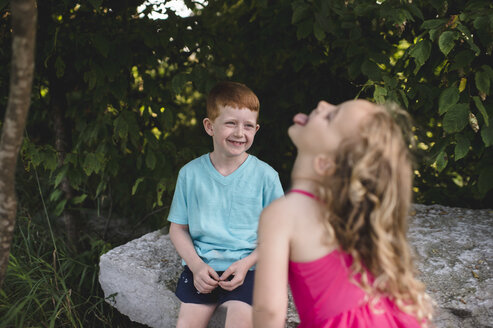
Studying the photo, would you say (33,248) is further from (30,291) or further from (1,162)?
(1,162)

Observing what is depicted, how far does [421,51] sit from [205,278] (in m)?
1.38

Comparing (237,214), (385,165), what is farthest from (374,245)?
(237,214)

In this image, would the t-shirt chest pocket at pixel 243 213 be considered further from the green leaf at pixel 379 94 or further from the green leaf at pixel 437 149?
the green leaf at pixel 437 149

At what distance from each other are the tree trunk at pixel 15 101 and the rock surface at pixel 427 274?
2.98 feet

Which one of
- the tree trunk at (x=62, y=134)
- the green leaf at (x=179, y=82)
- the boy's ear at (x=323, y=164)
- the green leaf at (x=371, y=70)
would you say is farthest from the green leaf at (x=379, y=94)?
A: the tree trunk at (x=62, y=134)

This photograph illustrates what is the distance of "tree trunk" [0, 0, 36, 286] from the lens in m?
1.30

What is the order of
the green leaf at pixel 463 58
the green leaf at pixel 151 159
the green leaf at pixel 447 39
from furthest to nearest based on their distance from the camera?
the green leaf at pixel 151 159 → the green leaf at pixel 463 58 → the green leaf at pixel 447 39

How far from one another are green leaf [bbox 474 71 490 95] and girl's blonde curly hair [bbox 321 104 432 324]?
3.03 ft

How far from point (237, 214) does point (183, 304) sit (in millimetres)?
450

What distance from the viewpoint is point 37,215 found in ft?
11.9

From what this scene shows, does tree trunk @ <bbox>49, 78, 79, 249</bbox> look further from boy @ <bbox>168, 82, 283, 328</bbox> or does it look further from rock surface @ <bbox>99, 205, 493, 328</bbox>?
boy @ <bbox>168, 82, 283, 328</bbox>

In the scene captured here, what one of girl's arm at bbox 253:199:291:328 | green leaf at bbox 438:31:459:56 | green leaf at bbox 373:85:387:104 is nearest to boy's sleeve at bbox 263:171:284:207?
green leaf at bbox 373:85:387:104

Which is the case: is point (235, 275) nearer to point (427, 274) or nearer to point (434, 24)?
point (427, 274)

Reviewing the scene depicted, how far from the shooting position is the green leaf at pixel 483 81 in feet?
6.61
